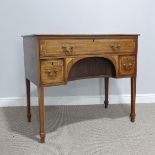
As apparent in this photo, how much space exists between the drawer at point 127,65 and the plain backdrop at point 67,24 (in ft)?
1.79

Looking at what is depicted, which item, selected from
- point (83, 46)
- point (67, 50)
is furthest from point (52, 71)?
point (83, 46)

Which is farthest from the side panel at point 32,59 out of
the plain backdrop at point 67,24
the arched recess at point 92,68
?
the plain backdrop at point 67,24

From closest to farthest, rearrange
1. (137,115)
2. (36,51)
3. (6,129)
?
(36,51), (6,129), (137,115)

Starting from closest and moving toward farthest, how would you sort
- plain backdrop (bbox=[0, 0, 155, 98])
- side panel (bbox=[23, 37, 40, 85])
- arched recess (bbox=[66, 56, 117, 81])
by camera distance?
side panel (bbox=[23, 37, 40, 85])
arched recess (bbox=[66, 56, 117, 81])
plain backdrop (bbox=[0, 0, 155, 98])

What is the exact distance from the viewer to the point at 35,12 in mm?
2131

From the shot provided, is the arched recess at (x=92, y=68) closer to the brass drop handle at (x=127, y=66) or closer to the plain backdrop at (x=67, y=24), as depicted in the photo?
the brass drop handle at (x=127, y=66)

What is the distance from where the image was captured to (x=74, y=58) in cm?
154

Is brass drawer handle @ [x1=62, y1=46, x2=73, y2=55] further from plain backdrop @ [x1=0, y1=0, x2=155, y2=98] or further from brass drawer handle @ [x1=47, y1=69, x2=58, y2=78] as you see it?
plain backdrop @ [x1=0, y1=0, x2=155, y2=98]

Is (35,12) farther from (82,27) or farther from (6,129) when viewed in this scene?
(6,129)

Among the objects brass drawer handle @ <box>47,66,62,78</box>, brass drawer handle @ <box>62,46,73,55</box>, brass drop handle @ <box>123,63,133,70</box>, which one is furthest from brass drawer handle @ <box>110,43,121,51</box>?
brass drawer handle @ <box>47,66,62,78</box>

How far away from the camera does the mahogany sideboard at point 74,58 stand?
1.46 m

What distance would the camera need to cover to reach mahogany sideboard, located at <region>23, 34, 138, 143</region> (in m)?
1.46

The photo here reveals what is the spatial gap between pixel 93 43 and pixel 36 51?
39cm

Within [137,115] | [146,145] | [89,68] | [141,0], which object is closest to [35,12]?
[89,68]
